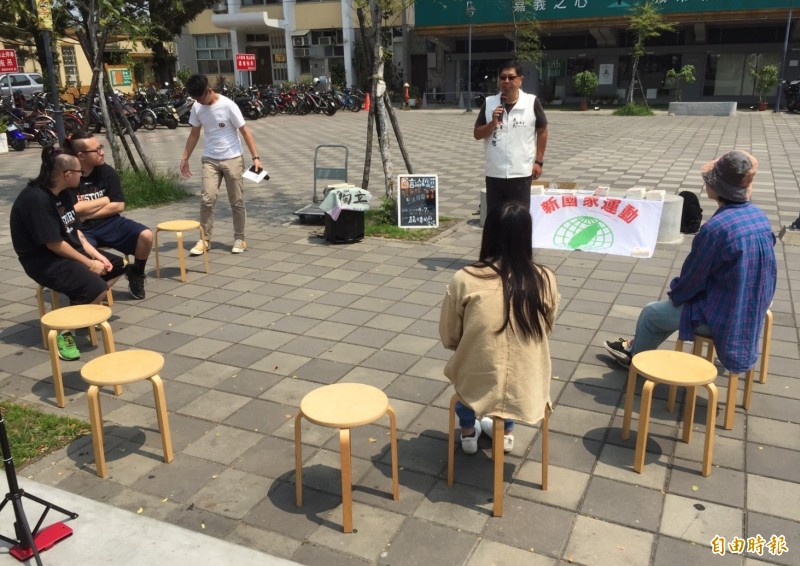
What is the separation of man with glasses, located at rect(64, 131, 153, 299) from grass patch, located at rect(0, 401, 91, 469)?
199 centimetres

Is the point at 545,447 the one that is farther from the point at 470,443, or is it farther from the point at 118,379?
the point at 118,379

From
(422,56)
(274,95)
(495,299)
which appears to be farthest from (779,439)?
(422,56)

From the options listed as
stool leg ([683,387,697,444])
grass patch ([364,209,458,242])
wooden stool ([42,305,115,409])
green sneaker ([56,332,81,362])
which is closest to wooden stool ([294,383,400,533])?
stool leg ([683,387,697,444])

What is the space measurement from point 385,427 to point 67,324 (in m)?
1.95

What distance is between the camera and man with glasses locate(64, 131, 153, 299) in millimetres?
5453

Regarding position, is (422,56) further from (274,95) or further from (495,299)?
(495,299)

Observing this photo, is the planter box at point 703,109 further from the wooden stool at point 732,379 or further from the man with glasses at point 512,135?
the wooden stool at point 732,379

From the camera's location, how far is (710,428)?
3078mm

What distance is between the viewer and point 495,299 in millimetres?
2797

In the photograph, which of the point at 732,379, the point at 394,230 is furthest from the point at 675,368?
the point at 394,230

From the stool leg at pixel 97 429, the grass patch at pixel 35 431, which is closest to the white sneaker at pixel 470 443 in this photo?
the stool leg at pixel 97 429

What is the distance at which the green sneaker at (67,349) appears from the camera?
452cm

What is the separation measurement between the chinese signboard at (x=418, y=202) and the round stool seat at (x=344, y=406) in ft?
17.0

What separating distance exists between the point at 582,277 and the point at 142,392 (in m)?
4.01
